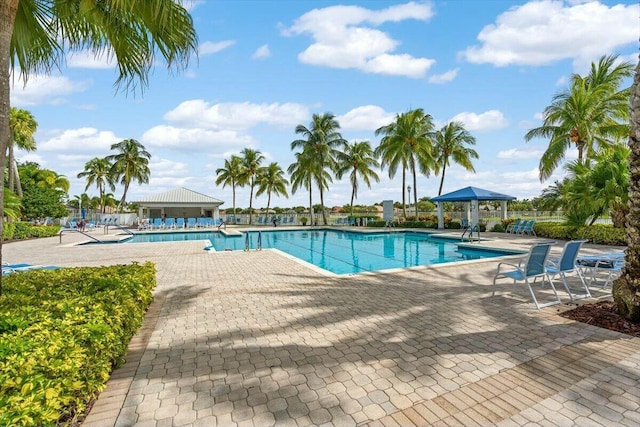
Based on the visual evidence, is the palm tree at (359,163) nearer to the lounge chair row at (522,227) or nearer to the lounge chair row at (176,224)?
the lounge chair row at (176,224)

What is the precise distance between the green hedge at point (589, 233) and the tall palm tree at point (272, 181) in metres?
27.9

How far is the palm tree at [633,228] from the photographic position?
3.90m

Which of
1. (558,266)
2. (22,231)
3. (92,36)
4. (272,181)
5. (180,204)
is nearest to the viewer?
(92,36)

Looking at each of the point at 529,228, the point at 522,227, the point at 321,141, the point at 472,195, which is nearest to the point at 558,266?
the point at 529,228

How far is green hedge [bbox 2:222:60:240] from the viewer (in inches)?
658

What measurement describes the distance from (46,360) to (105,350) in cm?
73

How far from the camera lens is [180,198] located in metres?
34.1

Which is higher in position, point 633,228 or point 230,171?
point 230,171

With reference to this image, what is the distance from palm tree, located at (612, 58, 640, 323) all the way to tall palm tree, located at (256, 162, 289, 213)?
3580 cm

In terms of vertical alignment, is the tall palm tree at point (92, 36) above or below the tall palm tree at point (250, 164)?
below

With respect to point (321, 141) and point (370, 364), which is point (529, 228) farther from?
point (370, 364)

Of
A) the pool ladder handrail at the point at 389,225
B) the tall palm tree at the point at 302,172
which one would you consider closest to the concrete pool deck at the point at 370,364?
the pool ladder handrail at the point at 389,225

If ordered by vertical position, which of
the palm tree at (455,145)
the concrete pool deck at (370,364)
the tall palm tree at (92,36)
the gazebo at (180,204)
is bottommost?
the concrete pool deck at (370,364)

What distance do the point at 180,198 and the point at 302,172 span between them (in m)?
13.8
